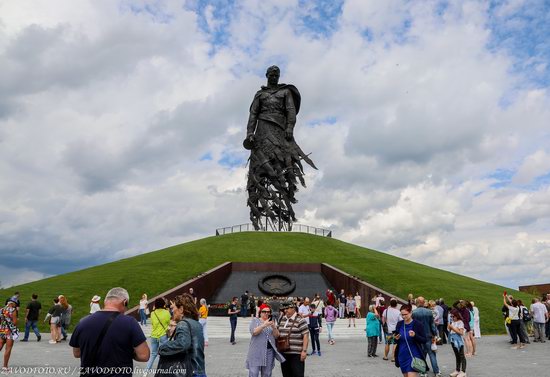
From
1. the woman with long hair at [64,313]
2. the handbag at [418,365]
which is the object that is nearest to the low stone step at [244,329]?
the woman with long hair at [64,313]

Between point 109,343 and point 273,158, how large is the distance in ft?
139

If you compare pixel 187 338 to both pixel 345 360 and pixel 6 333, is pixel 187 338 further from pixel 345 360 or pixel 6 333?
pixel 345 360

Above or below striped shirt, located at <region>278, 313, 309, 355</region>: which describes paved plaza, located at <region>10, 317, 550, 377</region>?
below

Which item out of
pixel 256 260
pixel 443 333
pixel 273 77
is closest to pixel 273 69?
pixel 273 77

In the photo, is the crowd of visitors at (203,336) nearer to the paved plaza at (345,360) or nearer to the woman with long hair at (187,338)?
the woman with long hair at (187,338)

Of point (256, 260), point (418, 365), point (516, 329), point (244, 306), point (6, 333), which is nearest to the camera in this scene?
point (418, 365)

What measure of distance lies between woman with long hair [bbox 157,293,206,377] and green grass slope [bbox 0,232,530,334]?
1803 centimetres

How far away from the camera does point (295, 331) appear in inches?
288

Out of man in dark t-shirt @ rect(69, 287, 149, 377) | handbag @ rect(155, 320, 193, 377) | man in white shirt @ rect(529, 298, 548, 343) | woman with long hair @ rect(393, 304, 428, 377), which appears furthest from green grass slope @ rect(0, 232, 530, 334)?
man in dark t-shirt @ rect(69, 287, 149, 377)

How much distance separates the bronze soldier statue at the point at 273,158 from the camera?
46.8m

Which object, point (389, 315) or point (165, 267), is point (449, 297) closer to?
point (389, 315)

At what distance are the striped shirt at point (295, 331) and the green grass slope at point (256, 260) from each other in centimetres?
1696

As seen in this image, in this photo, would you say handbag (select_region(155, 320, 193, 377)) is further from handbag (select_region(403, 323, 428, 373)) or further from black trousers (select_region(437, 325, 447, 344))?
black trousers (select_region(437, 325, 447, 344))

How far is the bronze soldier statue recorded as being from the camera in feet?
153
